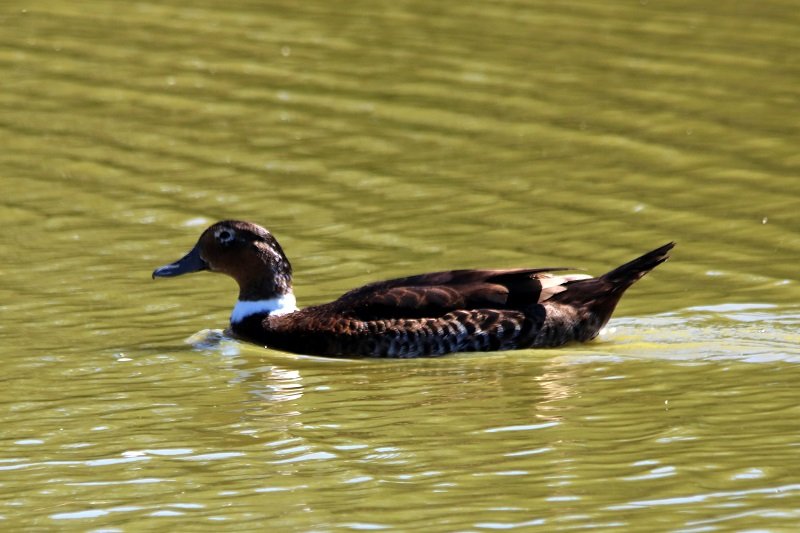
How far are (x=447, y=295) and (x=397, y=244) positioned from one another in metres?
2.40

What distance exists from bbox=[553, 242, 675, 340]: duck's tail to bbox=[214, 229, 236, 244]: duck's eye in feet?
8.03

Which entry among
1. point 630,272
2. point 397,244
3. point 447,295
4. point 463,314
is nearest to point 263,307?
point 447,295

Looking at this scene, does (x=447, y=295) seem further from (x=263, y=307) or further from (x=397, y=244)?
(x=397, y=244)

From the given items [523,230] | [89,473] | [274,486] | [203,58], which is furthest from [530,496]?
[203,58]

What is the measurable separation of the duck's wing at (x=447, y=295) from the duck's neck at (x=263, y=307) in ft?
2.17

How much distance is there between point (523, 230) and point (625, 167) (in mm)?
1832

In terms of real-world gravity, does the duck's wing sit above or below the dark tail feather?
below

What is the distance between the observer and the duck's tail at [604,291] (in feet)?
38.6

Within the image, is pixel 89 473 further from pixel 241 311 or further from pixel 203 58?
pixel 203 58

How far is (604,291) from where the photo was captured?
11773mm

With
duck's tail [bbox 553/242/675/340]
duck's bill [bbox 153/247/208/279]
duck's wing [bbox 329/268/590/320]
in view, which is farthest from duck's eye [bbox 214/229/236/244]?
duck's tail [bbox 553/242/675/340]

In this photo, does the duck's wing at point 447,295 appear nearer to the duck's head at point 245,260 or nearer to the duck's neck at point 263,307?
the duck's neck at point 263,307

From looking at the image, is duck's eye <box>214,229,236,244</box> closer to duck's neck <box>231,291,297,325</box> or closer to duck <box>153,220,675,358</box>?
duck's neck <box>231,291,297,325</box>

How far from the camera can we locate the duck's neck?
12367 mm
